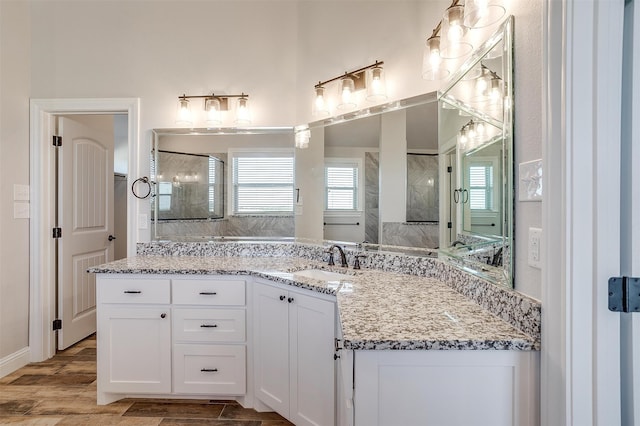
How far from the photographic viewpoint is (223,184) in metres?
2.77

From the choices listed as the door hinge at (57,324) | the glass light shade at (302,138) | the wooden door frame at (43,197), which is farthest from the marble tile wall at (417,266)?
the door hinge at (57,324)

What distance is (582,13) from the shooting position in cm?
93

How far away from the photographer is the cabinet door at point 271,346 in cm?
194

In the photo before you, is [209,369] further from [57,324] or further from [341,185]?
[57,324]

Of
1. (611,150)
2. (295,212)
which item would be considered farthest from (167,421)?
(611,150)

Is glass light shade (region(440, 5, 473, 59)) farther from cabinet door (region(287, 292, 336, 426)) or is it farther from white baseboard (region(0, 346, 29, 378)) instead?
white baseboard (region(0, 346, 29, 378))

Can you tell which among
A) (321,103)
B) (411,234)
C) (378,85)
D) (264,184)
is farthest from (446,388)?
(264,184)

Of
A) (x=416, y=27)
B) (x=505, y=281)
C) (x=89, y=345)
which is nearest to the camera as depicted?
(x=505, y=281)

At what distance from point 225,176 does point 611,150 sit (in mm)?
2387

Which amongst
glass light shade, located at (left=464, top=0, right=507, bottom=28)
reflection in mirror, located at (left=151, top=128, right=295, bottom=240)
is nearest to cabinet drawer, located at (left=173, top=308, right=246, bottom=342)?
reflection in mirror, located at (left=151, top=128, right=295, bottom=240)

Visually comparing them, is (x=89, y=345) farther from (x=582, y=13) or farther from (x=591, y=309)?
(x=582, y=13)

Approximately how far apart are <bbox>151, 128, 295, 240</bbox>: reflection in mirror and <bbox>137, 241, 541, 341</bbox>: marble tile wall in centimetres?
9

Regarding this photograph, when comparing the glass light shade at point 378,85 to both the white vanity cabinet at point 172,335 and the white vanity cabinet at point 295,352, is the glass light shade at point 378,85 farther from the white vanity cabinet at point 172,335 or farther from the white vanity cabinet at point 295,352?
the white vanity cabinet at point 172,335

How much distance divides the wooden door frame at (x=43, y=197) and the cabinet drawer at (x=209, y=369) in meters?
1.07
